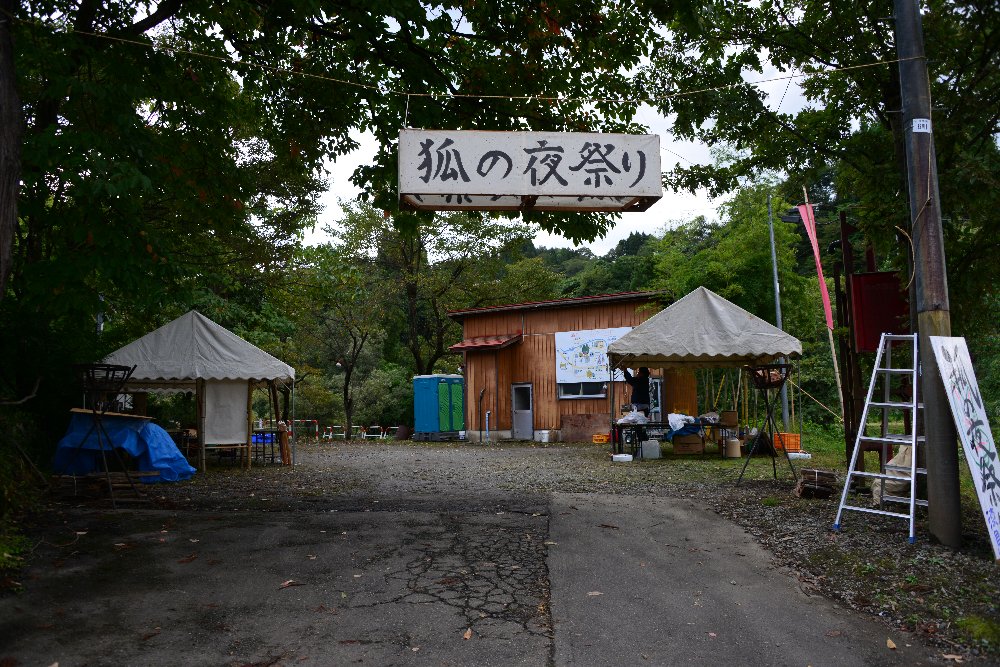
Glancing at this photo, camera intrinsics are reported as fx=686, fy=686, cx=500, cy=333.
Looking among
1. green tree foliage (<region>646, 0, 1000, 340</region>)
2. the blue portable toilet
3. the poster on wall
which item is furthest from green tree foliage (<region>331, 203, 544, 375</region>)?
green tree foliage (<region>646, 0, 1000, 340</region>)

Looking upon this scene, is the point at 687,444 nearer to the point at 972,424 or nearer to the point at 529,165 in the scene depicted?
the point at 972,424

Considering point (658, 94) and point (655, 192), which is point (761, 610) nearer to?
point (655, 192)

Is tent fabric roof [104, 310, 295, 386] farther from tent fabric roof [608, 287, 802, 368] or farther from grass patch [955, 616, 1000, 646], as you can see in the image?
grass patch [955, 616, 1000, 646]

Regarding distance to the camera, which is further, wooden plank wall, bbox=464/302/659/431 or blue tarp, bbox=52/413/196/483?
wooden plank wall, bbox=464/302/659/431

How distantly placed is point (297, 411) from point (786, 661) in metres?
34.8

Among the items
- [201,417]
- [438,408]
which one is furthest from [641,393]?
[438,408]

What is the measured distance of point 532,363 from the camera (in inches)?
946

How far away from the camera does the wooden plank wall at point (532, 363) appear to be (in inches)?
895

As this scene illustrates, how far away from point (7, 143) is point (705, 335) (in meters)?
11.1

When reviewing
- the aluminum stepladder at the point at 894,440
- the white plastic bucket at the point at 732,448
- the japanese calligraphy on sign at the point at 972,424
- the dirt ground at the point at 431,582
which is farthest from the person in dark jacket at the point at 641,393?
the japanese calligraphy on sign at the point at 972,424

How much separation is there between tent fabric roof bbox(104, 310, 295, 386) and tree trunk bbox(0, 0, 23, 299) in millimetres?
6659

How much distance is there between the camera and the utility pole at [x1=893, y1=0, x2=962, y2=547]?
5.55m

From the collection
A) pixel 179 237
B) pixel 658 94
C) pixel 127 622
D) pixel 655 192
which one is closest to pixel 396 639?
pixel 127 622

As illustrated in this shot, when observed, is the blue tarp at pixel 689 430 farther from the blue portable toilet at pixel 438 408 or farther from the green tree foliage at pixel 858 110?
the blue portable toilet at pixel 438 408
